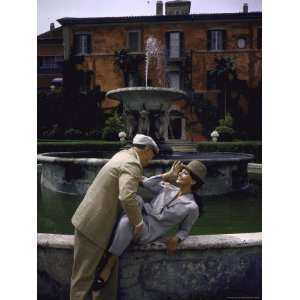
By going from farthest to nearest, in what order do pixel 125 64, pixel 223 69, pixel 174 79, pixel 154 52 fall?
pixel 174 79 < pixel 154 52 < pixel 223 69 < pixel 125 64

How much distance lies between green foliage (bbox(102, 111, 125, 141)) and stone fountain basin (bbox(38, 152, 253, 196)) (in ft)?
12.6

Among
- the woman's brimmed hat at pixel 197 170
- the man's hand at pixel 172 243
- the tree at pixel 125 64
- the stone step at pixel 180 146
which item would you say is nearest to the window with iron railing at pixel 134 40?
the tree at pixel 125 64

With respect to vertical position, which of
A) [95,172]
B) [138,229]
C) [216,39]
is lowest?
[138,229]

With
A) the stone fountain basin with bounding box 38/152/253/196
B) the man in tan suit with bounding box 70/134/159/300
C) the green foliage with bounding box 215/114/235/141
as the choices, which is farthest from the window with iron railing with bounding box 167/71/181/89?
the man in tan suit with bounding box 70/134/159/300

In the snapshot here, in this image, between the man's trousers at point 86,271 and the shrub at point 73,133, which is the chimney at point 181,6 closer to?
the man's trousers at point 86,271

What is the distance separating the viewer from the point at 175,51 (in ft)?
56.1

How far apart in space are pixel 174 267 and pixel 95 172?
241 centimetres

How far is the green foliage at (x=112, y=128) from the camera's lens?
29.7 feet

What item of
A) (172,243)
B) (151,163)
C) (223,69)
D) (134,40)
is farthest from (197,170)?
(134,40)

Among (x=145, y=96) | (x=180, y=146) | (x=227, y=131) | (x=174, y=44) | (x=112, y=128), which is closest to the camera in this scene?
(x=145, y=96)

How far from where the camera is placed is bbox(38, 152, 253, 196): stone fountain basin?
459 centimetres

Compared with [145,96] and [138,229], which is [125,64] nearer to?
[145,96]

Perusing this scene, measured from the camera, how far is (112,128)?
9617mm
